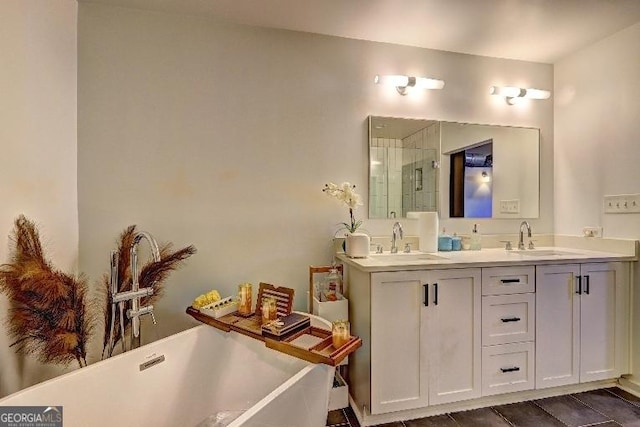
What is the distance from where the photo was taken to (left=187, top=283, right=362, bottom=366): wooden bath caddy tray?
4.18 ft

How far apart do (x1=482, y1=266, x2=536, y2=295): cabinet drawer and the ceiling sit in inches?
60.8

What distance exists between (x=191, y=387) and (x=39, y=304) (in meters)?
0.76

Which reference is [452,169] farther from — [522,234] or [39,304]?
[39,304]

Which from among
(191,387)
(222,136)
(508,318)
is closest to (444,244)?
(508,318)

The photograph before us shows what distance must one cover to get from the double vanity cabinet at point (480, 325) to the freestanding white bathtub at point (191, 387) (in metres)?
0.56

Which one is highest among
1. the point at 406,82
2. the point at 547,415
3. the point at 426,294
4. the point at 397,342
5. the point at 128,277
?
the point at 406,82

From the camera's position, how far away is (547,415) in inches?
73.4

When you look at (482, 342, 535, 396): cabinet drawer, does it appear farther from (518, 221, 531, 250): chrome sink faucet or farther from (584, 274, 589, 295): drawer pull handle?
(518, 221, 531, 250): chrome sink faucet

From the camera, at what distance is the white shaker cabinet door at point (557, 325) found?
1976 millimetres

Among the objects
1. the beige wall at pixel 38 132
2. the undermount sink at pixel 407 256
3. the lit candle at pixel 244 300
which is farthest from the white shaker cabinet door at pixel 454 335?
the beige wall at pixel 38 132

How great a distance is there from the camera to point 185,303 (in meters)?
2.04

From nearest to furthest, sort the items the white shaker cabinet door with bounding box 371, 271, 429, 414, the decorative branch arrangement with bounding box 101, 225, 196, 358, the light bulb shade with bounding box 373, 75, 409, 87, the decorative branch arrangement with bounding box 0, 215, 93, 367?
the decorative branch arrangement with bounding box 0, 215, 93, 367 < the decorative branch arrangement with bounding box 101, 225, 196, 358 < the white shaker cabinet door with bounding box 371, 271, 429, 414 < the light bulb shade with bounding box 373, 75, 409, 87

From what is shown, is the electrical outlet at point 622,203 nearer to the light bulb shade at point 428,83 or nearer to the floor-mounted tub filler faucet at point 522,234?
the floor-mounted tub filler faucet at point 522,234

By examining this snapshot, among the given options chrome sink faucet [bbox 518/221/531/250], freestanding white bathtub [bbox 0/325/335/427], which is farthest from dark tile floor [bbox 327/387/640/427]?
chrome sink faucet [bbox 518/221/531/250]
